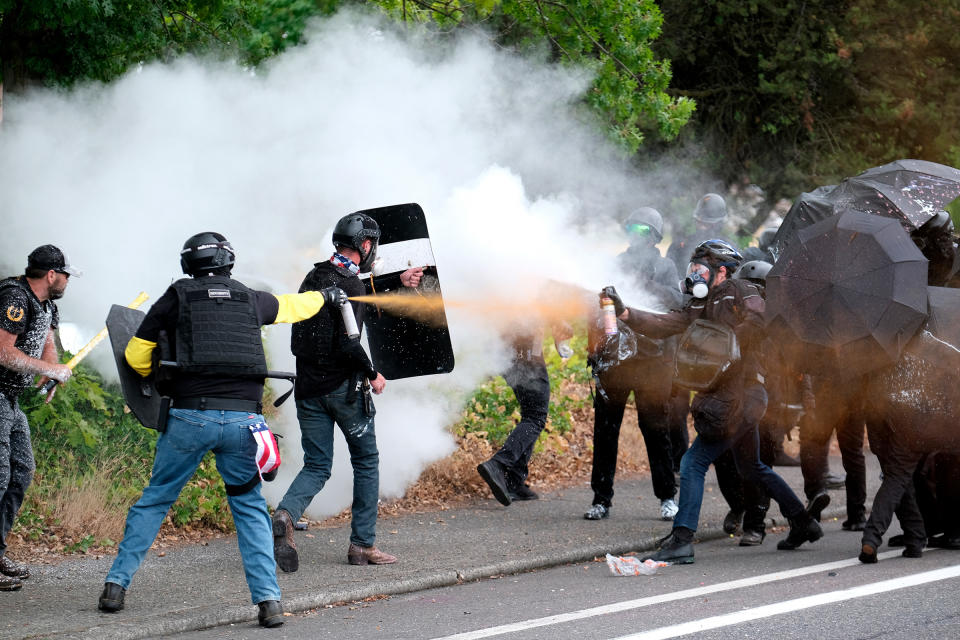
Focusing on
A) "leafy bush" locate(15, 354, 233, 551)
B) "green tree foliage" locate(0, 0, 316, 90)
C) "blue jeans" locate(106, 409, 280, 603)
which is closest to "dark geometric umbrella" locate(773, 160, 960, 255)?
"blue jeans" locate(106, 409, 280, 603)

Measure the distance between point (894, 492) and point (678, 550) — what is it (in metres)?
1.25

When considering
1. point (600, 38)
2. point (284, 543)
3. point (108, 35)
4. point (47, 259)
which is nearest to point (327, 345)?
point (284, 543)

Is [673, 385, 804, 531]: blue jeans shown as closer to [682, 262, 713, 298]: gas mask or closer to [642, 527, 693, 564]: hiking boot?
[642, 527, 693, 564]: hiking boot

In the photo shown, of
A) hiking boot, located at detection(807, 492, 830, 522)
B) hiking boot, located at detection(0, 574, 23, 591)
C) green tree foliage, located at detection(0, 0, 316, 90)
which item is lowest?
hiking boot, located at detection(0, 574, 23, 591)

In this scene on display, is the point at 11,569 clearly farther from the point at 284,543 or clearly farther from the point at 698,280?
the point at 698,280

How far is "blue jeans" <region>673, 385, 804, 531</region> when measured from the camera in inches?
272

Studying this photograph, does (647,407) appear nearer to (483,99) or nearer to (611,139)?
(483,99)

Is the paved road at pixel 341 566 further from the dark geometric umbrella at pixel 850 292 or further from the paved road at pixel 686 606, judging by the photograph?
the dark geometric umbrella at pixel 850 292

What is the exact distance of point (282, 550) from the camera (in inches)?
253

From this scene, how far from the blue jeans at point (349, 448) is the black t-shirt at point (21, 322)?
1404mm

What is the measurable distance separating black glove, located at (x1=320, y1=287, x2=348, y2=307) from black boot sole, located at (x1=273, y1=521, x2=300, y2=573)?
1.26 meters

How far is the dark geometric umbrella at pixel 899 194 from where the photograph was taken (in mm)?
7258

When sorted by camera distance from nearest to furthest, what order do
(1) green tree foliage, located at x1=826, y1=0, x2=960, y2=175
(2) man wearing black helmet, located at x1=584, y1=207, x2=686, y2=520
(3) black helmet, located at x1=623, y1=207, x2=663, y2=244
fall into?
1. (2) man wearing black helmet, located at x1=584, y1=207, x2=686, y2=520
2. (3) black helmet, located at x1=623, y1=207, x2=663, y2=244
3. (1) green tree foliage, located at x1=826, y1=0, x2=960, y2=175

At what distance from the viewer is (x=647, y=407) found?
26.8 feet
